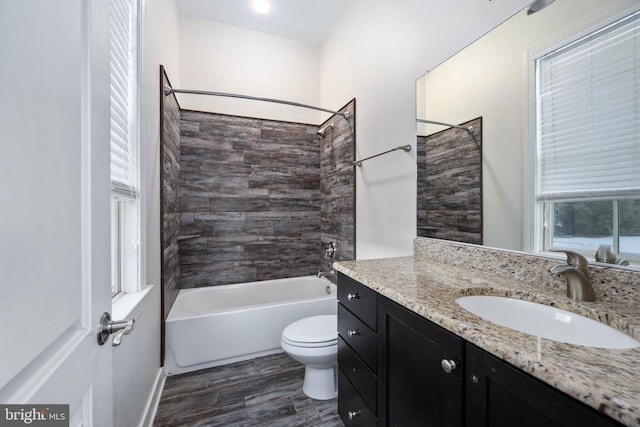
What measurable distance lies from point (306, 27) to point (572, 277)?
3105 millimetres

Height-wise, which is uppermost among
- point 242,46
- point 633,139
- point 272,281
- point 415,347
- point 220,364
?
point 242,46

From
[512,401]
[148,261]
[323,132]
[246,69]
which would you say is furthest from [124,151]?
[323,132]

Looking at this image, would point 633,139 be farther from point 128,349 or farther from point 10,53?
point 128,349

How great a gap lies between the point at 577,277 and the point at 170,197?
8.09 ft

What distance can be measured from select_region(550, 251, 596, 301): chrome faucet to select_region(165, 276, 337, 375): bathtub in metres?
1.78

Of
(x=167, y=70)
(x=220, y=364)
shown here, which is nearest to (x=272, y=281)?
(x=220, y=364)

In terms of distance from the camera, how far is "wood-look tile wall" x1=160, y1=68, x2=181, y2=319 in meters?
1.89

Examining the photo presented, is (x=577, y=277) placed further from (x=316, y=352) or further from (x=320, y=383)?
(x=320, y=383)

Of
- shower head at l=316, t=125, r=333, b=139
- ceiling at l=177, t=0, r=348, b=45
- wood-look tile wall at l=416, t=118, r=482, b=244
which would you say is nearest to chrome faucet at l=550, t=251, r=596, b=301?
wood-look tile wall at l=416, t=118, r=482, b=244

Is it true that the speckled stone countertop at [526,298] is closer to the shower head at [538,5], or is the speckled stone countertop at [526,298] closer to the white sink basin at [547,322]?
the white sink basin at [547,322]

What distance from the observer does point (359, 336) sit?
1195mm

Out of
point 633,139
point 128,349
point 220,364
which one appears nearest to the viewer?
point 633,139

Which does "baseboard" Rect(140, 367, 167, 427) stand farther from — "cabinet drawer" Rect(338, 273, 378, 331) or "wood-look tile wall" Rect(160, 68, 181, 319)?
"cabinet drawer" Rect(338, 273, 378, 331)

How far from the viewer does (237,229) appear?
2.82 meters
